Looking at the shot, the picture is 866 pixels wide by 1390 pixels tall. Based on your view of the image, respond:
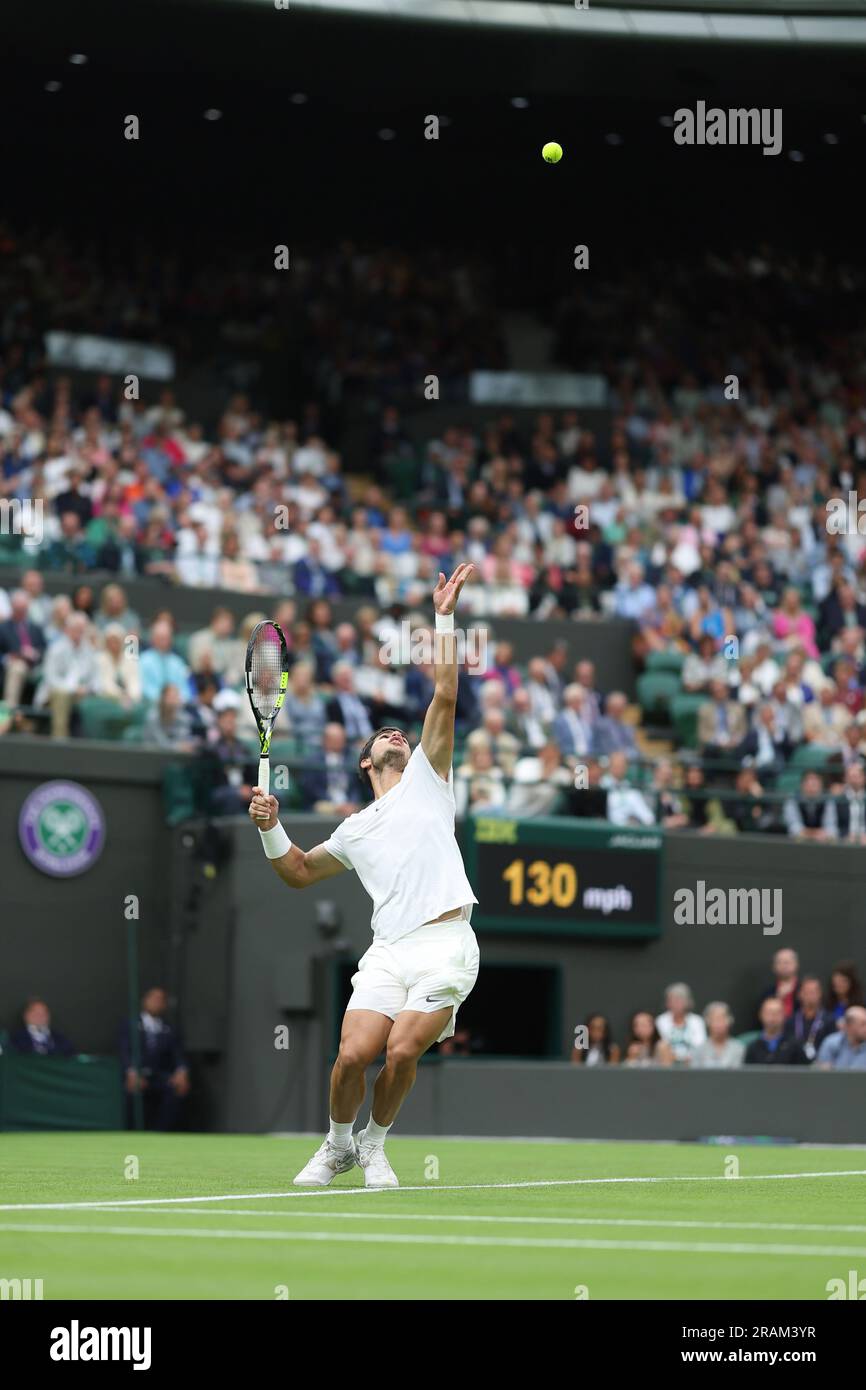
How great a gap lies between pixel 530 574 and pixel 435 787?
1739 centimetres

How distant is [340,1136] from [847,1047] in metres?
10.9

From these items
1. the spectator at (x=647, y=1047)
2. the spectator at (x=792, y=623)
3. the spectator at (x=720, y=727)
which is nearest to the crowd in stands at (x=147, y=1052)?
the spectator at (x=647, y=1047)

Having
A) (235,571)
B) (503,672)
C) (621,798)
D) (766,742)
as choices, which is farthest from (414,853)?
(235,571)

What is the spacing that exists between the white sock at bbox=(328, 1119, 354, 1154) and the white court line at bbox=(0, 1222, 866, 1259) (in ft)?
7.39

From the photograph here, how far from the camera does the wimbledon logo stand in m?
21.7

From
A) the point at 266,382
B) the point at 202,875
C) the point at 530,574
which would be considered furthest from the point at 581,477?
the point at 202,875

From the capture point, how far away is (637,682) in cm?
2614

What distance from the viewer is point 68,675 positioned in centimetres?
2161

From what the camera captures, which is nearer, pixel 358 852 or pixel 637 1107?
pixel 358 852

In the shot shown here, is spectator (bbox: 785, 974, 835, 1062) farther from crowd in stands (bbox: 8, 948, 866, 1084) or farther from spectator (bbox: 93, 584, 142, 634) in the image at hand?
spectator (bbox: 93, 584, 142, 634)

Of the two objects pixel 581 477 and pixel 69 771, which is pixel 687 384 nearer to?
pixel 581 477

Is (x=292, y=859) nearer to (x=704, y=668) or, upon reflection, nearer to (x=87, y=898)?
(x=87, y=898)

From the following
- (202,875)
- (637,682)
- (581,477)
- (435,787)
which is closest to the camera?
(435,787)
